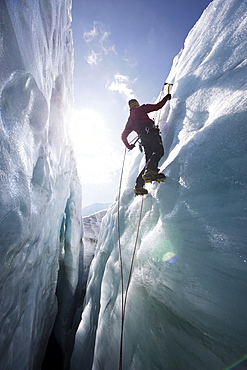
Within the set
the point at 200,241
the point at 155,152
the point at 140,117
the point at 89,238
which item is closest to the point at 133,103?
the point at 140,117

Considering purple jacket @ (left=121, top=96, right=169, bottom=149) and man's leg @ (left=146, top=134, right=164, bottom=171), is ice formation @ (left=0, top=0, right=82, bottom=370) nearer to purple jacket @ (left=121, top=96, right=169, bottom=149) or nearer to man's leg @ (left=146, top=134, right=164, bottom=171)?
purple jacket @ (left=121, top=96, right=169, bottom=149)

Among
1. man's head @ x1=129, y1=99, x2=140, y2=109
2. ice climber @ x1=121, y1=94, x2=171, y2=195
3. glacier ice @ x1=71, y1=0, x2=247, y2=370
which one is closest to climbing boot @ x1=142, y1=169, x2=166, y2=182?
ice climber @ x1=121, y1=94, x2=171, y2=195

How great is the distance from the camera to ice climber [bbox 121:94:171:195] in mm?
2340

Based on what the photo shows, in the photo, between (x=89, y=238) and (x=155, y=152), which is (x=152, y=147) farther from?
(x=89, y=238)

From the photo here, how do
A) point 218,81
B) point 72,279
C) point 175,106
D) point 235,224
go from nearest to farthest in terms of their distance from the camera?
point 235,224 → point 218,81 → point 175,106 → point 72,279

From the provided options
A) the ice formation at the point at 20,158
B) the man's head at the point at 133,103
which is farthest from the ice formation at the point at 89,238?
the man's head at the point at 133,103

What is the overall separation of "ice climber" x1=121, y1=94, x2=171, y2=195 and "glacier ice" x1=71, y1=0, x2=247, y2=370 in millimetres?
→ 231

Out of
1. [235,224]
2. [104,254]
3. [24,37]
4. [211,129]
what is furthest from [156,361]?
[24,37]

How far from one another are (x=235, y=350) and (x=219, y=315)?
21 cm

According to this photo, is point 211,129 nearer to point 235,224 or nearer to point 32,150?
point 235,224

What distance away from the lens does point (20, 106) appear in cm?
212

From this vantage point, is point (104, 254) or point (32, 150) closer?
point (32, 150)

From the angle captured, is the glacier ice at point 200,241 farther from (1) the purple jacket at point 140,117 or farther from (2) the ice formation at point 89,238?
(2) the ice formation at point 89,238

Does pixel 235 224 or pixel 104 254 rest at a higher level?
pixel 235 224
